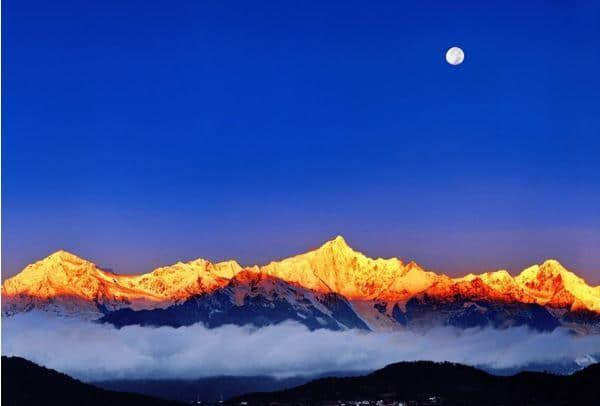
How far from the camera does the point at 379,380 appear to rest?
93812 mm

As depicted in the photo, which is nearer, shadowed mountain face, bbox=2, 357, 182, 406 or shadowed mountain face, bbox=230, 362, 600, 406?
shadowed mountain face, bbox=2, 357, 182, 406

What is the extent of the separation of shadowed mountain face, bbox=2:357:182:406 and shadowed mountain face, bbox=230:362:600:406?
51.7 ft

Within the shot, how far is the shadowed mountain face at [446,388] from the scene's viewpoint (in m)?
82.4

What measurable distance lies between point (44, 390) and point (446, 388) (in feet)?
109

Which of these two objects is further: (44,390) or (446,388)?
(446,388)

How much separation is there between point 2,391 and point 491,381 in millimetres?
41536

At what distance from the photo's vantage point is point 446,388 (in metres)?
89.4

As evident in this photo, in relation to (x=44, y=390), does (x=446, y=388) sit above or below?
below

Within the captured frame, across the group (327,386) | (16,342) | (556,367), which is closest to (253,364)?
(16,342)

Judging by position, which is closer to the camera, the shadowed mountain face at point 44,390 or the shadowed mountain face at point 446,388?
the shadowed mountain face at point 44,390

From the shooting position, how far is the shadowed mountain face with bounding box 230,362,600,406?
270ft

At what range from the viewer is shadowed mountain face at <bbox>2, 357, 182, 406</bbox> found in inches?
3054

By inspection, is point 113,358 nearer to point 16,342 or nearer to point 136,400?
point 16,342

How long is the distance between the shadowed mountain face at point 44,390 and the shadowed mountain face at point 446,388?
51.7 feet
